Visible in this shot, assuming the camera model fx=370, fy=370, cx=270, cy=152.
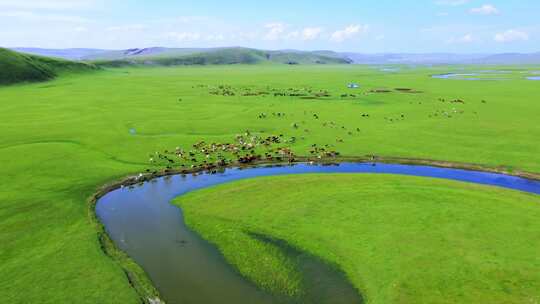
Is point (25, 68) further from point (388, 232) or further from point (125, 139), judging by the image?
point (388, 232)

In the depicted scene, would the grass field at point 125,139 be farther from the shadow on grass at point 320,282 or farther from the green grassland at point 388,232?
the shadow on grass at point 320,282

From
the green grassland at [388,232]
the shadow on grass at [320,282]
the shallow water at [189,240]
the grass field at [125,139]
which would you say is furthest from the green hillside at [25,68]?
the shadow on grass at [320,282]

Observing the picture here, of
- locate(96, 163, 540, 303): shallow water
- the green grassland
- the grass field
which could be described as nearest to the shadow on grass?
locate(96, 163, 540, 303): shallow water

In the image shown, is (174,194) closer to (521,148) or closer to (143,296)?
(143,296)

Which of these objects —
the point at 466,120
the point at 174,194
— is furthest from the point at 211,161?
the point at 466,120

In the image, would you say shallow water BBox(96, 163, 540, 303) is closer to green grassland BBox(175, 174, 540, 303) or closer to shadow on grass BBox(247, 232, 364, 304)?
shadow on grass BBox(247, 232, 364, 304)
